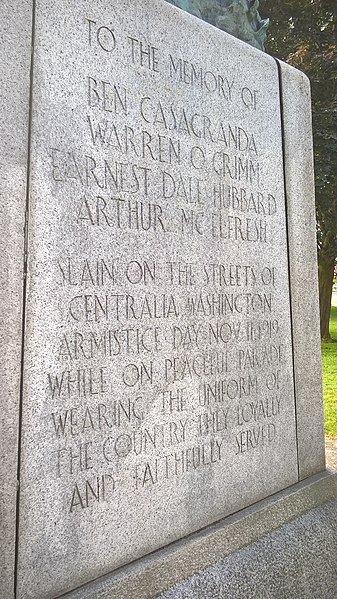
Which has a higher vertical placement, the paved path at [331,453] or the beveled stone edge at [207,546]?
the beveled stone edge at [207,546]

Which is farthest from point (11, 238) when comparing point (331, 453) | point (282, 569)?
A: point (331, 453)

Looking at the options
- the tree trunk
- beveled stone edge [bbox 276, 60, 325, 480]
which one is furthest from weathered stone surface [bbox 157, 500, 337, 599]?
the tree trunk

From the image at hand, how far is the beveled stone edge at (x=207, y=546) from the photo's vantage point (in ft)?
6.89

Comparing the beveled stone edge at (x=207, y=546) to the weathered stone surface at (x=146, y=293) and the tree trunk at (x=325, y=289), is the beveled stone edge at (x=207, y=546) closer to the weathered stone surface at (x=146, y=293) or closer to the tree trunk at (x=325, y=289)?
the weathered stone surface at (x=146, y=293)

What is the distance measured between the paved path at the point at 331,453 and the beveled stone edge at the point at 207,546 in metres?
1.03

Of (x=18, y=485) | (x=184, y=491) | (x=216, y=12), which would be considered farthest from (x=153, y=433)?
(x=216, y=12)

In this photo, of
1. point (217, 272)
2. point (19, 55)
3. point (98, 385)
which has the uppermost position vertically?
point (19, 55)

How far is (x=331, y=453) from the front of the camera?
15.0 feet

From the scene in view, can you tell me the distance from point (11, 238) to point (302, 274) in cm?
175

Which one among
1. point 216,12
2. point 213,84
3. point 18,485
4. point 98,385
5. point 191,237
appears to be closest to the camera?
point 18,485

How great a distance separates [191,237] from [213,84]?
80 centimetres

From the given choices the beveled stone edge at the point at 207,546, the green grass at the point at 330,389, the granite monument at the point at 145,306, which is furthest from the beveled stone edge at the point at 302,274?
the green grass at the point at 330,389

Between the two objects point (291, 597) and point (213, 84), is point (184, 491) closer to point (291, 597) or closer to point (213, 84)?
point (291, 597)

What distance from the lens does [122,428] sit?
2254mm
